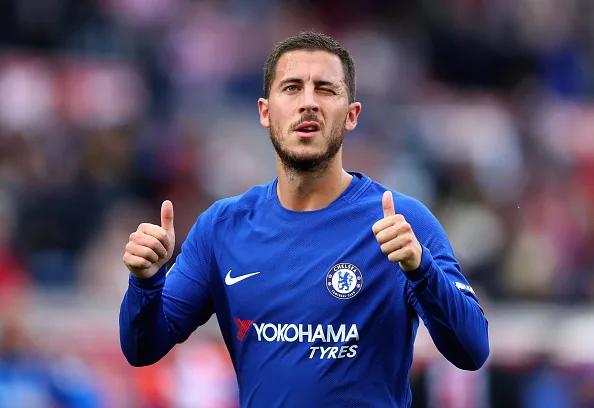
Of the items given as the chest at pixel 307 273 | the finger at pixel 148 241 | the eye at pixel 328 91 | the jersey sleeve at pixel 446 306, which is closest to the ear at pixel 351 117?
the eye at pixel 328 91

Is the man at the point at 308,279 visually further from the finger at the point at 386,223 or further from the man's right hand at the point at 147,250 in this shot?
the finger at the point at 386,223

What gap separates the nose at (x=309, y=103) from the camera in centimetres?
485

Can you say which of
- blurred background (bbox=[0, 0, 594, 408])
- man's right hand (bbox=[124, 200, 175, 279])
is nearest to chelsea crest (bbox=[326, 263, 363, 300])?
man's right hand (bbox=[124, 200, 175, 279])

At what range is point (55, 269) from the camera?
10.8 meters

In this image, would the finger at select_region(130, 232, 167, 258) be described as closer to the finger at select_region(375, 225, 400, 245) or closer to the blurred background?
the finger at select_region(375, 225, 400, 245)

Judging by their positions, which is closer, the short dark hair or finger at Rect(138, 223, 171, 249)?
finger at Rect(138, 223, 171, 249)

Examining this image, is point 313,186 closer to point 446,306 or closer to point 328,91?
point 328,91

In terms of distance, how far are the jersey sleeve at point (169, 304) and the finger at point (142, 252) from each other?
114 mm

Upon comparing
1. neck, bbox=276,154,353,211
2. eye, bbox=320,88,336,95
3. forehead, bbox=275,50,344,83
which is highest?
forehead, bbox=275,50,344,83

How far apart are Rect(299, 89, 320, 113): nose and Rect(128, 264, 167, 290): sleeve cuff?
2.74 feet

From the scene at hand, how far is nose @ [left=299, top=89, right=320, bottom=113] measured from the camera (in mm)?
4852

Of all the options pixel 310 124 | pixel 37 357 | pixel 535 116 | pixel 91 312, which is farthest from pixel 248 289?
pixel 535 116

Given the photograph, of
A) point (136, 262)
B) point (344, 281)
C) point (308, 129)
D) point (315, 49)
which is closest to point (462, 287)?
point (344, 281)

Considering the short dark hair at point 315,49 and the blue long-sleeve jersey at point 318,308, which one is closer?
the blue long-sleeve jersey at point 318,308
